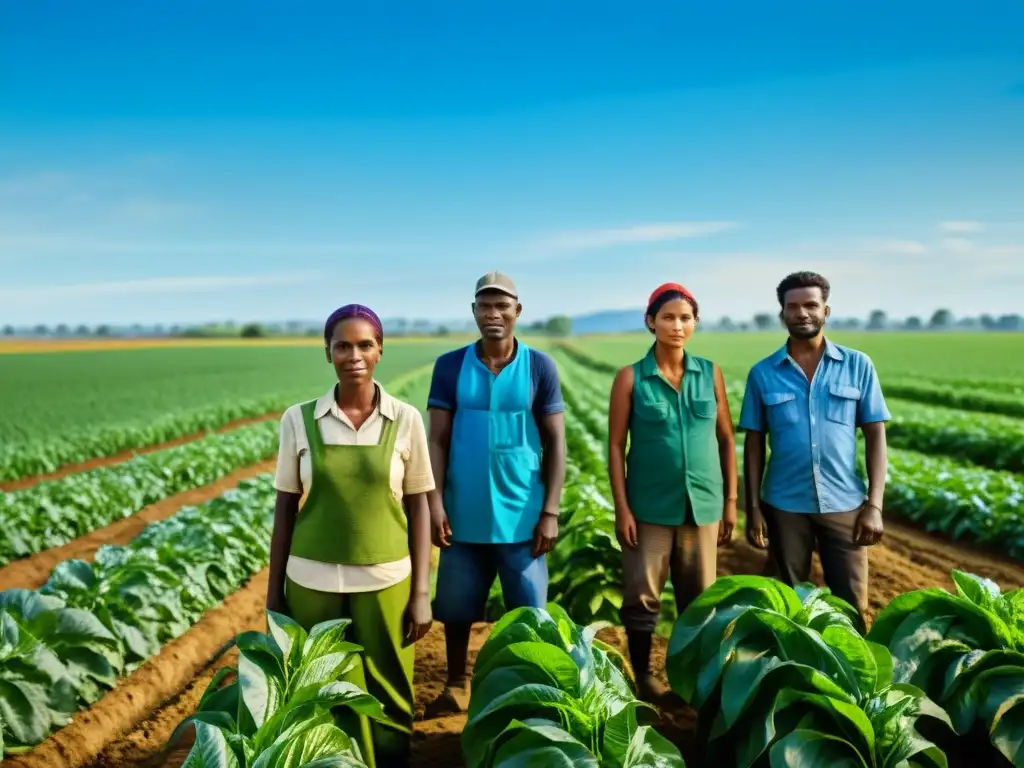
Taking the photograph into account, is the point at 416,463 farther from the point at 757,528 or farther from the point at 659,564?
the point at 757,528

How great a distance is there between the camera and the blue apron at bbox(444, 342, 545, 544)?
364 cm

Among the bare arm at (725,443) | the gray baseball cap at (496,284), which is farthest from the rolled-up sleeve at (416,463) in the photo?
the bare arm at (725,443)

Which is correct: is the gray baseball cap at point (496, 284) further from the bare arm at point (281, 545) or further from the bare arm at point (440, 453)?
the bare arm at point (281, 545)

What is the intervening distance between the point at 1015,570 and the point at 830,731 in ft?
22.4

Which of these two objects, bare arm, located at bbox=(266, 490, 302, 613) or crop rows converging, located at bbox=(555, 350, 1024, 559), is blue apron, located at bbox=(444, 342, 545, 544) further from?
crop rows converging, located at bbox=(555, 350, 1024, 559)

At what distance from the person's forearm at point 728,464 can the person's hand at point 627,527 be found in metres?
0.54

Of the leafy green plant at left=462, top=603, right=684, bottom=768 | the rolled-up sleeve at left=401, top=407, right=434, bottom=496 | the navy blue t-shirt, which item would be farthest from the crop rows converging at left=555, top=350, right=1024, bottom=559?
the rolled-up sleeve at left=401, top=407, right=434, bottom=496

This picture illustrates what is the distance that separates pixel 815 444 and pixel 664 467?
0.82 metres

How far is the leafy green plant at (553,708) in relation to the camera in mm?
2285

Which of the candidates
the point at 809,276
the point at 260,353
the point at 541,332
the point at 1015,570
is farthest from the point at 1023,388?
the point at 541,332

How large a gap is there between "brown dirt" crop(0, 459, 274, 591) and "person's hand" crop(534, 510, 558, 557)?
5304 millimetres

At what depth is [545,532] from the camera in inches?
145

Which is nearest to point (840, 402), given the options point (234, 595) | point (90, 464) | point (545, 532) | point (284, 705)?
point (545, 532)

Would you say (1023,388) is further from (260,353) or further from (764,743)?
(260,353)
